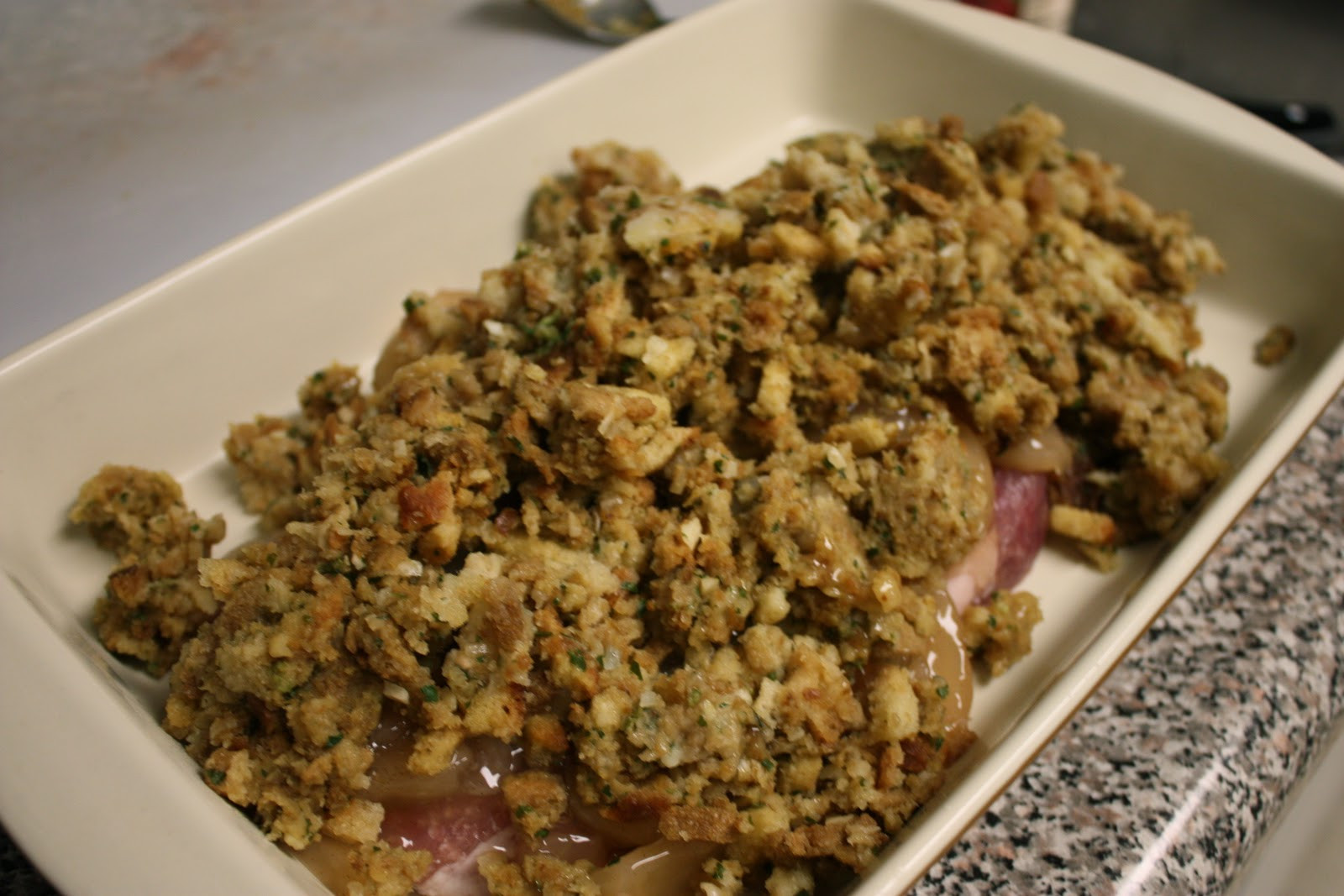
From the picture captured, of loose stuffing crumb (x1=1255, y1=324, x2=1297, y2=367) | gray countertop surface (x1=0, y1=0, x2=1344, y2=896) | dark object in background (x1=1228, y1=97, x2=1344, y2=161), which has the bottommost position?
gray countertop surface (x1=0, y1=0, x2=1344, y2=896)

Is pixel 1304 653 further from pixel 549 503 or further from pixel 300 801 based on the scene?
pixel 300 801

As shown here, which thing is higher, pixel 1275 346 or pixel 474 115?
pixel 1275 346

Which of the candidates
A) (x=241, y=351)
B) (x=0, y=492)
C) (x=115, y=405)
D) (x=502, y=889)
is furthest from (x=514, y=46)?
(x=502, y=889)

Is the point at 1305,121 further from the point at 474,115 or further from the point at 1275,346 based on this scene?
the point at 474,115

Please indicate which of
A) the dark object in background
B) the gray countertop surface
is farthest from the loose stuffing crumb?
the dark object in background

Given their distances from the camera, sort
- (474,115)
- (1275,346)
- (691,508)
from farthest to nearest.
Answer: (474,115) → (1275,346) → (691,508)

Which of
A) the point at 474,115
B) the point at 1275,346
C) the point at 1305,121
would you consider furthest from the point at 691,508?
the point at 1305,121

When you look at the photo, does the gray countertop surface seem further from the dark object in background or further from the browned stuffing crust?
the dark object in background
